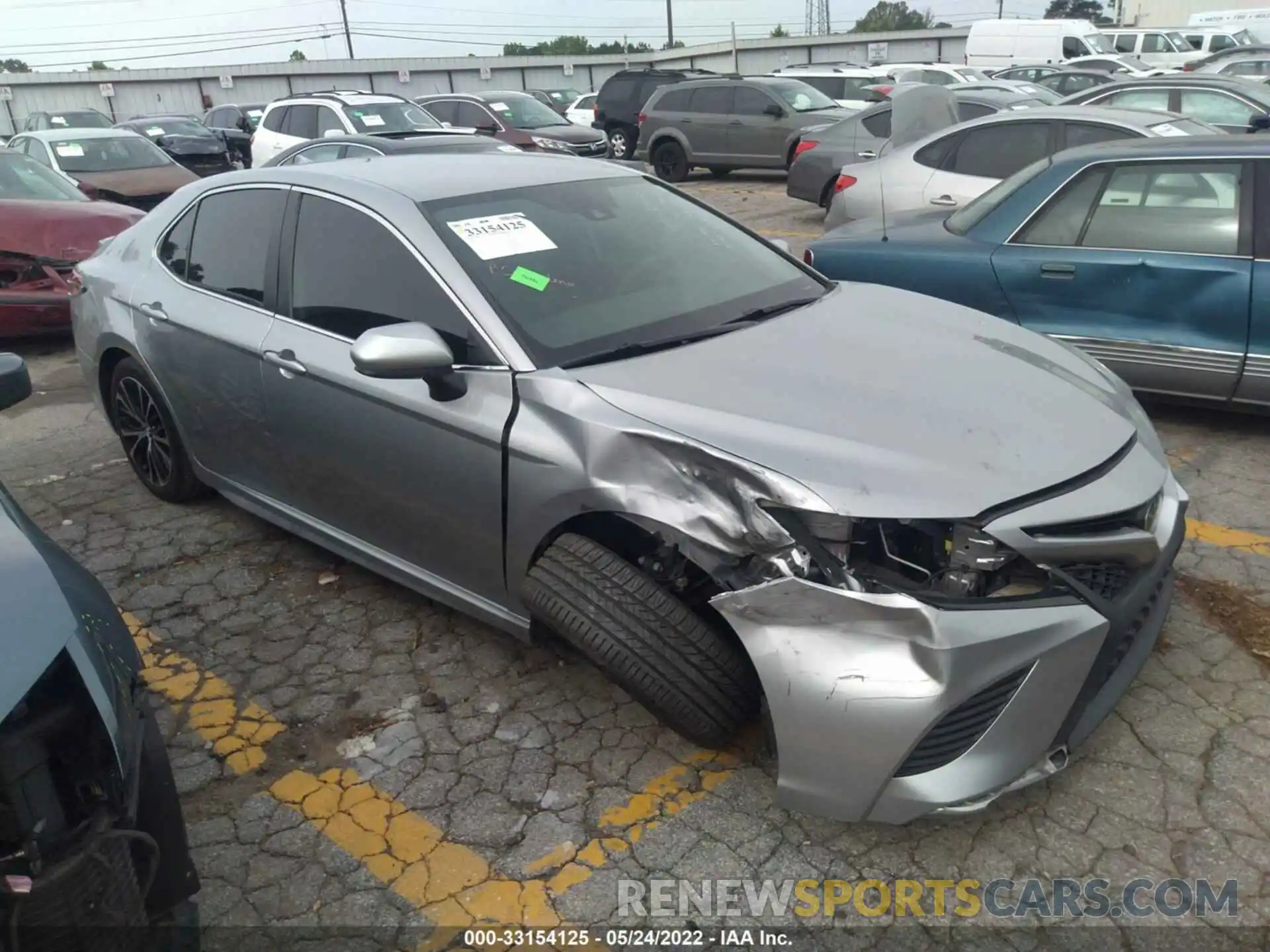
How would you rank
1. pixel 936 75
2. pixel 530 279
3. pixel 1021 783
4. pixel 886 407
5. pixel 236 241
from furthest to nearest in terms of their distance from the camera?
1. pixel 936 75
2. pixel 236 241
3. pixel 530 279
4. pixel 886 407
5. pixel 1021 783

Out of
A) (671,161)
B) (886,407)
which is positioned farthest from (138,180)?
(886,407)

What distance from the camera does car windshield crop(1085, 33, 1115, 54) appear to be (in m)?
24.3

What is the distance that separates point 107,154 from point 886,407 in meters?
11.7

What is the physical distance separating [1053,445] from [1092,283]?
2.66 m

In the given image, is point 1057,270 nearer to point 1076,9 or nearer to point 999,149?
point 999,149

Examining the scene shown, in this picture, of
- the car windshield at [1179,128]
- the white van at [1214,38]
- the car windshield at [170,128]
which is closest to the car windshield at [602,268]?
the car windshield at [1179,128]

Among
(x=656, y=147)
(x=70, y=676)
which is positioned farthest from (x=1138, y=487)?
(x=656, y=147)

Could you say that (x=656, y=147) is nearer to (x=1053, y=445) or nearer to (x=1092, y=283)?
(x=1092, y=283)

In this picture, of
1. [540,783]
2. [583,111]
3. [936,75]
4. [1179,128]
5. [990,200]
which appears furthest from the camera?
[583,111]

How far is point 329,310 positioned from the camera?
11.0 ft

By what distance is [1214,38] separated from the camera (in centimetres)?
2488

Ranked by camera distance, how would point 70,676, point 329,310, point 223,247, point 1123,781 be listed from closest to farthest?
point 70,676 → point 1123,781 → point 329,310 → point 223,247

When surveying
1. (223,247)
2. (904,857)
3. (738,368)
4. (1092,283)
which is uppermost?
(223,247)

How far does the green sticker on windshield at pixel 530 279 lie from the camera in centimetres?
305
